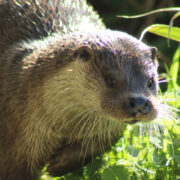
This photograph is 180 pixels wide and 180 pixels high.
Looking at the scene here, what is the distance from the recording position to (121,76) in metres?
2.43

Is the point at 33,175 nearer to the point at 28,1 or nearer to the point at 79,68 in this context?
the point at 79,68

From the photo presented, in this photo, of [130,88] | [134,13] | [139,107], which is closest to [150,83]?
[130,88]

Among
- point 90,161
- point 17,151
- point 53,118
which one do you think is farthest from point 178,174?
point 17,151

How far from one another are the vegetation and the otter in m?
0.10

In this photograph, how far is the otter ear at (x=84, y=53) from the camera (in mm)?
2549

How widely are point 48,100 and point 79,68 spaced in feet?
0.87

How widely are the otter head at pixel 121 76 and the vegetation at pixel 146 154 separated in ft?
0.64

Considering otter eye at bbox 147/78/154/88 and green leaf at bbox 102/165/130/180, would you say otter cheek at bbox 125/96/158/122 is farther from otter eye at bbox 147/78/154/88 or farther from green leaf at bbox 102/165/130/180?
green leaf at bbox 102/165/130/180

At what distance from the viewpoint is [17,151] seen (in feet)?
9.17

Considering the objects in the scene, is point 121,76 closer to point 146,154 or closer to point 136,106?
point 136,106

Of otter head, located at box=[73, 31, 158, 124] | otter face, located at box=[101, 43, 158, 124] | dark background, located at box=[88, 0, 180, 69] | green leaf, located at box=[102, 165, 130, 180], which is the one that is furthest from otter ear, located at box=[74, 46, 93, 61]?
dark background, located at box=[88, 0, 180, 69]

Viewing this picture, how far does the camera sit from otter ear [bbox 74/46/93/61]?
2549mm

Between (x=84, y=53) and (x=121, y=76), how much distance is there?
263 millimetres

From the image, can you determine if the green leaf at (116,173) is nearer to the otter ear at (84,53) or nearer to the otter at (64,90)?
the otter at (64,90)
